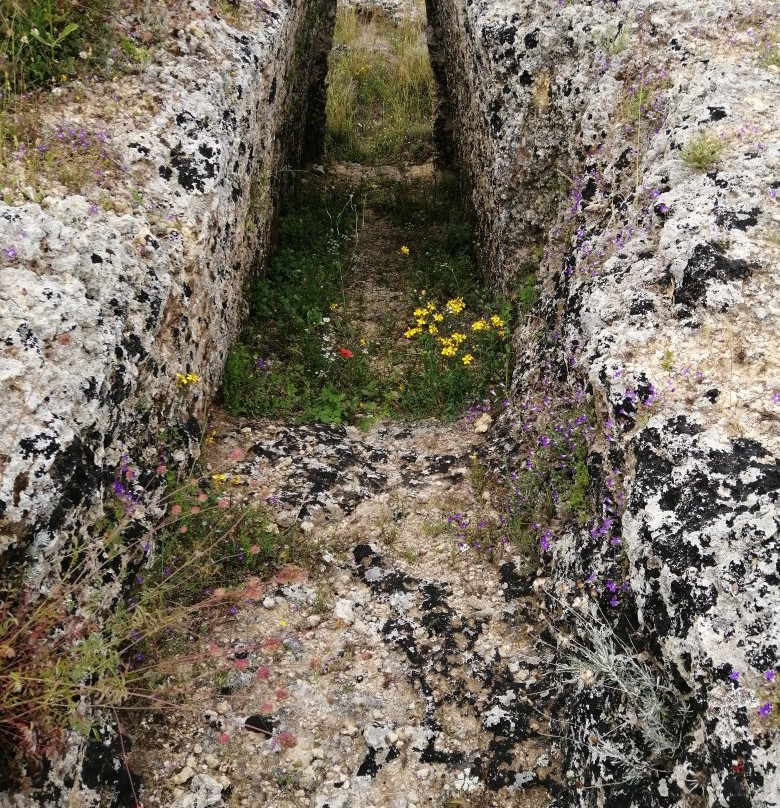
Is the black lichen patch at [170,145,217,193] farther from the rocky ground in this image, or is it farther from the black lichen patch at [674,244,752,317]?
the black lichen patch at [674,244,752,317]

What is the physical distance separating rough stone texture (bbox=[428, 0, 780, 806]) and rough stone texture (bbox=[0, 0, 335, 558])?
251cm

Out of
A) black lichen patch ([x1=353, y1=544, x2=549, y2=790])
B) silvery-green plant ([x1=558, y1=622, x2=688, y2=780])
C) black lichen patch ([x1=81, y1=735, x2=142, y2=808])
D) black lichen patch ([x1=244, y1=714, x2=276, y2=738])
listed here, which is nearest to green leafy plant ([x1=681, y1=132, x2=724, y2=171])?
black lichen patch ([x1=353, y1=544, x2=549, y2=790])

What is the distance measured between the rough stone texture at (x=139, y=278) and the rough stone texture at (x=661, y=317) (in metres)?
2.51

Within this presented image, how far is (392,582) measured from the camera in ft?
15.5

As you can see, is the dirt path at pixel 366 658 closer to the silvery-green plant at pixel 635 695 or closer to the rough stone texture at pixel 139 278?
the silvery-green plant at pixel 635 695

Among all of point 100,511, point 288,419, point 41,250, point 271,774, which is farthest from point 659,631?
point 41,250

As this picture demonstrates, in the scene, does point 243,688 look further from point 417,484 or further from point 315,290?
point 315,290

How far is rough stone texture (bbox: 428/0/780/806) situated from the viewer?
3068 millimetres

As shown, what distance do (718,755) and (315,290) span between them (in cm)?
582

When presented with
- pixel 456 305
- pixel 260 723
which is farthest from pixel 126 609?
pixel 456 305

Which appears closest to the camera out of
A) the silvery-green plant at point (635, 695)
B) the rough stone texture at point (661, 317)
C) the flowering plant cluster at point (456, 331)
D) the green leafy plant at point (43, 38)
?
the rough stone texture at point (661, 317)

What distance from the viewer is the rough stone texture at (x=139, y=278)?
3619 mm

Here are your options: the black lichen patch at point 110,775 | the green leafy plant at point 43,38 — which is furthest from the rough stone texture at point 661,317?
the green leafy plant at point 43,38

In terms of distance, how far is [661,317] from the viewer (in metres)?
4.26
